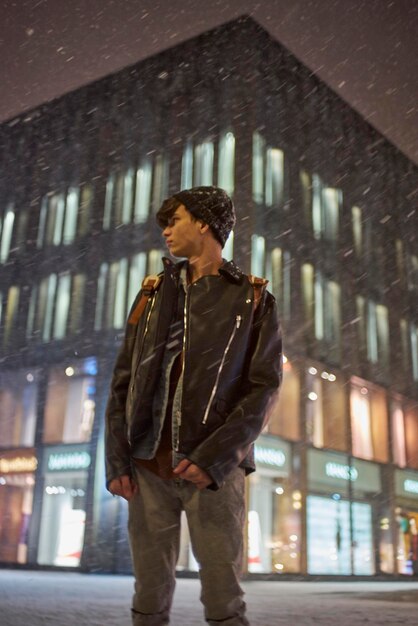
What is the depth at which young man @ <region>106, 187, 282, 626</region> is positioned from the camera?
242 cm

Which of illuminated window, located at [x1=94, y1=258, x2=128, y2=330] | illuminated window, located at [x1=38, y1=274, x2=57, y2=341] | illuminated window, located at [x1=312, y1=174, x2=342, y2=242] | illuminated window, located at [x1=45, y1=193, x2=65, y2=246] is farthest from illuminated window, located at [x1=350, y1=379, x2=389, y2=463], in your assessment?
illuminated window, located at [x1=45, y1=193, x2=65, y2=246]

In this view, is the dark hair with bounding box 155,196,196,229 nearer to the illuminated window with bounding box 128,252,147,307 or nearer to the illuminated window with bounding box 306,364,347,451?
the illuminated window with bounding box 128,252,147,307

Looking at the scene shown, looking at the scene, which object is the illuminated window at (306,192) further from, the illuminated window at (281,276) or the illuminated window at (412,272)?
the illuminated window at (412,272)

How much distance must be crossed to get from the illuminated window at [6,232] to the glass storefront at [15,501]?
7.38m

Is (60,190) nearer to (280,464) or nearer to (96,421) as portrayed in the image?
(96,421)

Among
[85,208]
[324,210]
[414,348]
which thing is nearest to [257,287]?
[85,208]

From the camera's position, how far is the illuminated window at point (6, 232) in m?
26.2

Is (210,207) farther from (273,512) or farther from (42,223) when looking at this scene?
(42,223)

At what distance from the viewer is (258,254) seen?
2128cm

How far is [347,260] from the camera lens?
85.0 feet

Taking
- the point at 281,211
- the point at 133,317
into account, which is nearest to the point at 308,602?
the point at 133,317

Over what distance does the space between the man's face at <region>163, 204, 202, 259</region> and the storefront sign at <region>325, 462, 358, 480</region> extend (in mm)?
20570

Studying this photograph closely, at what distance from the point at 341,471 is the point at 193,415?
71.7 ft

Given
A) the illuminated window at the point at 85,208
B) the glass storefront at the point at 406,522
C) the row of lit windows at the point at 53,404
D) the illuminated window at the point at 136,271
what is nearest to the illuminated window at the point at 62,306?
the row of lit windows at the point at 53,404
